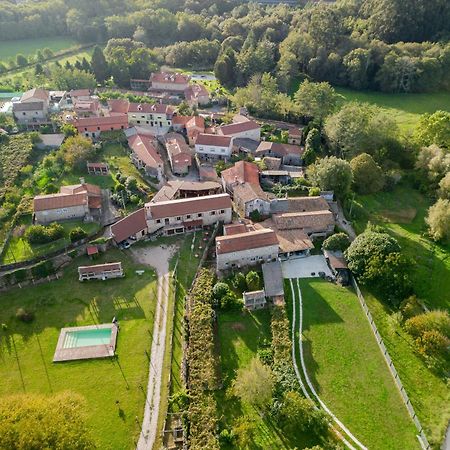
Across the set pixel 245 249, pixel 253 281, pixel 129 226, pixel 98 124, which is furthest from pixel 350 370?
pixel 98 124

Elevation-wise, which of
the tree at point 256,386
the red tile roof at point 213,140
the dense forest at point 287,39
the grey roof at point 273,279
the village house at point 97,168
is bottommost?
the grey roof at point 273,279

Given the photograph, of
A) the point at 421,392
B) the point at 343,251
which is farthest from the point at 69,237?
the point at 421,392

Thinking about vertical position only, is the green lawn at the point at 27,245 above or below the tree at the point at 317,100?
below

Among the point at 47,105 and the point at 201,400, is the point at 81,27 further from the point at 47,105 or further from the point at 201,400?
the point at 201,400

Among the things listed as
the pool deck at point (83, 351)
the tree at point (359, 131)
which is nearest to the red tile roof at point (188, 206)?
the pool deck at point (83, 351)

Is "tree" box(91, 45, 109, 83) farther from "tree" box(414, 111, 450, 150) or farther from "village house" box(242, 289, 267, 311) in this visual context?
"village house" box(242, 289, 267, 311)

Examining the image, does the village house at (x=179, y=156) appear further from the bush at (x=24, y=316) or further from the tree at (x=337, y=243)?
the bush at (x=24, y=316)

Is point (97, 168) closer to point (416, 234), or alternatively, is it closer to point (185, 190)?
point (185, 190)
